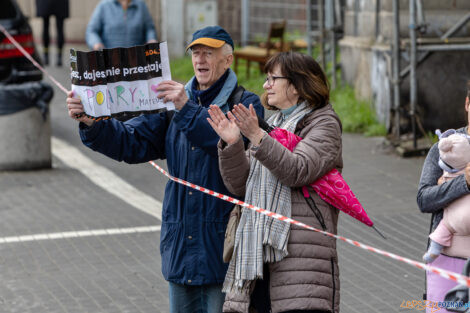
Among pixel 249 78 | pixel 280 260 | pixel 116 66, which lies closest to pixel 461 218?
pixel 280 260

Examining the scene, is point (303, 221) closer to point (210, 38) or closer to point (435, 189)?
point (435, 189)

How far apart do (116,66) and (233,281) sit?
3.50ft

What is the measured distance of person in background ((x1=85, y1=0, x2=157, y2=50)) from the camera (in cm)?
1077

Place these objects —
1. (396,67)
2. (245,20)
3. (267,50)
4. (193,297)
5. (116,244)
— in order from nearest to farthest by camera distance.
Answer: (193,297) < (116,244) < (396,67) < (267,50) < (245,20)

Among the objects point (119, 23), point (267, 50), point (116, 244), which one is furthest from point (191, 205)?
point (267, 50)

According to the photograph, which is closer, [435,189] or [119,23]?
[435,189]

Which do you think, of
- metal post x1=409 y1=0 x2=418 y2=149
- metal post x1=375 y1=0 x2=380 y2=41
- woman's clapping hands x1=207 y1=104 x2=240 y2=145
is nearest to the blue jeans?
woman's clapping hands x1=207 y1=104 x2=240 y2=145

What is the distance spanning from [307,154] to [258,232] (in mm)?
385

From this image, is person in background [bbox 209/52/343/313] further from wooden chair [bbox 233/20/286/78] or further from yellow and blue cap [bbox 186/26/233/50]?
wooden chair [bbox 233/20/286/78]

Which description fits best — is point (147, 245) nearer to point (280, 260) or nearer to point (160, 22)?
point (280, 260)

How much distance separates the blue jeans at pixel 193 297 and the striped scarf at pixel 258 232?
0.21 m

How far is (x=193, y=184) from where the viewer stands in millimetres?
4059

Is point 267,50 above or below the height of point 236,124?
below

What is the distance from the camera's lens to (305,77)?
3.89 metres
